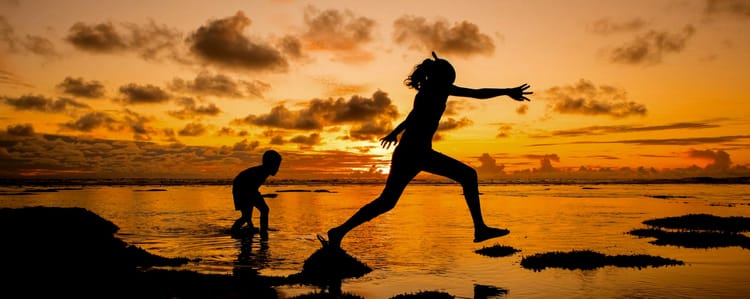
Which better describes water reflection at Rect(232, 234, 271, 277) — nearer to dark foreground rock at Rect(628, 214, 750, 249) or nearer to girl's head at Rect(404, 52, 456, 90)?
girl's head at Rect(404, 52, 456, 90)

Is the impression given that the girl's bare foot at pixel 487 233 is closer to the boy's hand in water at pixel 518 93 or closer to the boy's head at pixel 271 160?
the boy's hand in water at pixel 518 93

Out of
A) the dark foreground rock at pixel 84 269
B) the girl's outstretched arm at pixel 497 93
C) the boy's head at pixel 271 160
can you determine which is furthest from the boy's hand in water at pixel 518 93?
the boy's head at pixel 271 160

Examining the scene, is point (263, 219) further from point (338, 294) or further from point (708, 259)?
point (708, 259)

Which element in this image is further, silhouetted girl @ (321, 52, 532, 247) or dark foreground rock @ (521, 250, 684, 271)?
dark foreground rock @ (521, 250, 684, 271)

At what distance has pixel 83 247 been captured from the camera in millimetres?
11969

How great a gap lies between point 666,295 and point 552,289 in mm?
1882

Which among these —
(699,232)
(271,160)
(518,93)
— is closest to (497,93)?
(518,93)

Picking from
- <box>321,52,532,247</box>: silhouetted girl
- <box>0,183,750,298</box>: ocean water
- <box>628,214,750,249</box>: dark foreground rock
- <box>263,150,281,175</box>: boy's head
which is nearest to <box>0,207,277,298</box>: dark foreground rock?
<box>0,183,750,298</box>: ocean water

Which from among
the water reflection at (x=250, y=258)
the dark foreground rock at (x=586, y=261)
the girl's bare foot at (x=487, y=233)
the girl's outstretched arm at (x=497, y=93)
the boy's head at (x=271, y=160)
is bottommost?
the water reflection at (x=250, y=258)

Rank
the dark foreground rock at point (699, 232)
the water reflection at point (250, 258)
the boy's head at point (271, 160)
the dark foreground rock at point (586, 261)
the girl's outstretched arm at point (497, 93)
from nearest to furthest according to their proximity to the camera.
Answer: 1. the girl's outstretched arm at point (497, 93)
2. the water reflection at point (250, 258)
3. the dark foreground rock at point (586, 261)
4. the dark foreground rock at point (699, 232)
5. the boy's head at point (271, 160)

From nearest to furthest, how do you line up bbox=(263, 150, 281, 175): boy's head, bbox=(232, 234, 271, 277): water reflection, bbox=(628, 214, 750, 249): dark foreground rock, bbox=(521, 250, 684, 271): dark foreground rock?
bbox=(232, 234, 271, 277): water reflection
bbox=(521, 250, 684, 271): dark foreground rock
bbox=(628, 214, 750, 249): dark foreground rock
bbox=(263, 150, 281, 175): boy's head

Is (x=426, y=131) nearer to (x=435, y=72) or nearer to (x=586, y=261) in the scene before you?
(x=435, y=72)

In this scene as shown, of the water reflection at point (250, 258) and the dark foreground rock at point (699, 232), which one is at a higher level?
the dark foreground rock at point (699, 232)

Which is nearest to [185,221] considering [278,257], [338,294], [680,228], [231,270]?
[278,257]
